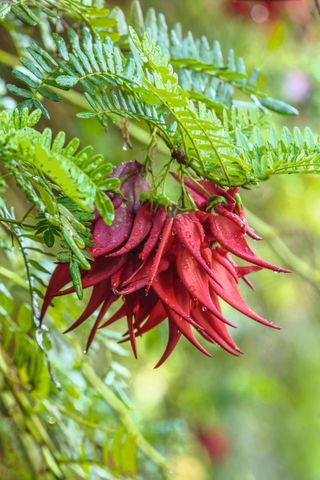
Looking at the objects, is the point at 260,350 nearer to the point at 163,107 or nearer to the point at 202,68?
the point at 202,68

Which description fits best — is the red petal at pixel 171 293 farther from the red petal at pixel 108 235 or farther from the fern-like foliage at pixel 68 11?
the fern-like foliage at pixel 68 11

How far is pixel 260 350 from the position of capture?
2682mm

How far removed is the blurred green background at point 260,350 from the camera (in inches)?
63.1

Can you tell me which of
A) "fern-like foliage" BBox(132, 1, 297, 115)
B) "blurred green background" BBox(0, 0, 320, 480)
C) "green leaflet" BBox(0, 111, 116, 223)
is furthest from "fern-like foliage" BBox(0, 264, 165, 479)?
"green leaflet" BBox(0, 111, 116, 223)

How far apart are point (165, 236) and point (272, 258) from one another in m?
1.42

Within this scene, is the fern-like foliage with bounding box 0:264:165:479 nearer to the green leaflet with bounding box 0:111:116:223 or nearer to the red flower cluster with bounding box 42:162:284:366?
the red flower cluster with bounding box 42:162:284:366

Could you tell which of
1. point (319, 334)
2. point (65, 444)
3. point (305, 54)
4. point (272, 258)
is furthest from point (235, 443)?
point (65, 444)

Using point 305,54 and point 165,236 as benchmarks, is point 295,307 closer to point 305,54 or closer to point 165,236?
point 305,54

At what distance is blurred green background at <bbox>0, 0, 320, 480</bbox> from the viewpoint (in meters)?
1.60

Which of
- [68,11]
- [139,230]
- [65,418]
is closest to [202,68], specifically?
[68,11]

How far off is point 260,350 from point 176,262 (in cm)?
217

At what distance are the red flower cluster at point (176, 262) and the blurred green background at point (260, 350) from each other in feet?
1.32

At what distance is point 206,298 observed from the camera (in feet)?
1.82

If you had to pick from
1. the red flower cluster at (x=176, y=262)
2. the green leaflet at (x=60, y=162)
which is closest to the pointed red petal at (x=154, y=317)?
the red flower cluster at (x=176, y=262)
